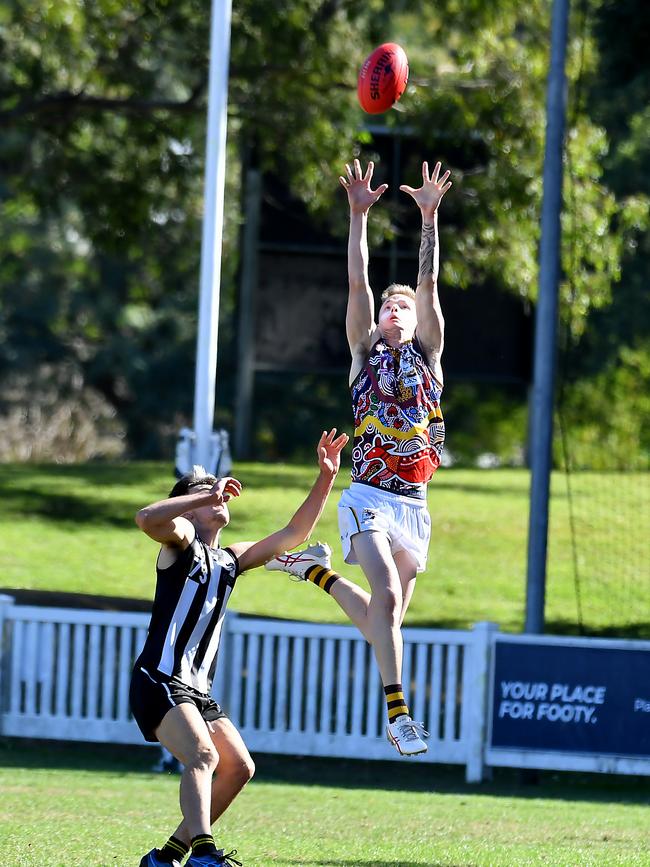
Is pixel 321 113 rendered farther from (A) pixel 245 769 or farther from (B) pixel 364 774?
(A) pixel 245 769

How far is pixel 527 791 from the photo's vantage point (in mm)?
10539

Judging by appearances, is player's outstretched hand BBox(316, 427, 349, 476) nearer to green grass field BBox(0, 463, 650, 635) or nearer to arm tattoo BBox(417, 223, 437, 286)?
arm tattoo BBox(417, 223, 437, 286)

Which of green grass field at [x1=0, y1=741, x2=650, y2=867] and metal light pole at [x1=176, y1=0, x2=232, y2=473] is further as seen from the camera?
metal light pole at [x1=176, y1=0, x2=232, y2=473]

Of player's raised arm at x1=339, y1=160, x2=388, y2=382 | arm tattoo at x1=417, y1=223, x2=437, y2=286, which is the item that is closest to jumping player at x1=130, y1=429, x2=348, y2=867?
player's raised arm at x1=339, y1=160, x2=388, y2=382

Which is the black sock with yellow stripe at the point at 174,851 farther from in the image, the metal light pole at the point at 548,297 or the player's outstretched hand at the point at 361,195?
the metal light pole at the point at 548,297

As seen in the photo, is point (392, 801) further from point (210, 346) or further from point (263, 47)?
point (263, 47)

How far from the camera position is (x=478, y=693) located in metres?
10.6

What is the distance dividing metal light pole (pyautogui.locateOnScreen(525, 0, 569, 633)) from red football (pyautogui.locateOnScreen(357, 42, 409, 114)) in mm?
4707

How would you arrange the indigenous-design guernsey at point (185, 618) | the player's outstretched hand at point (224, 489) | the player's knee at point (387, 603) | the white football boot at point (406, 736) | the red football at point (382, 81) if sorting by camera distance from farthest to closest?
the red football at point (382, 81) < the player's knee at point (387, 603) < the white football boot at point (406, 736) < the indigenous-design guernsey at point (185, 618) < the player's outstretched hand at point (224, 489)

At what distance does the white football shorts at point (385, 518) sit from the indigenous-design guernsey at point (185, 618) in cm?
85

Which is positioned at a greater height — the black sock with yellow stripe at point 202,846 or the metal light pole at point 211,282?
the metal light pole at point 211,282

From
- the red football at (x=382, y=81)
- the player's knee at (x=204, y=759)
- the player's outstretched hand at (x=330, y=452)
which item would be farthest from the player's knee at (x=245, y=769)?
the red football at (x=382, y=81)

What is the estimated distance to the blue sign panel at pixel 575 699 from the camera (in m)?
10.4

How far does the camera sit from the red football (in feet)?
22.9
